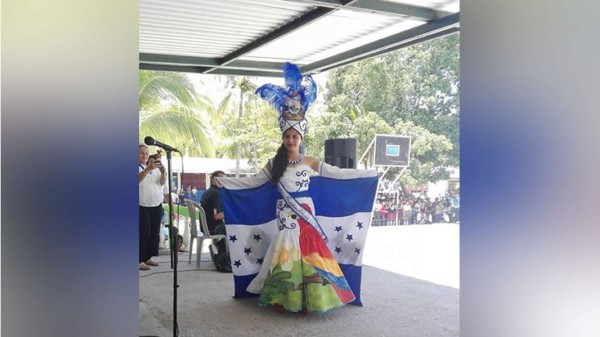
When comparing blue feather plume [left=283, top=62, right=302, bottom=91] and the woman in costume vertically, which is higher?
blue feather plume [left=283, top=62, right=302, bottom=91]

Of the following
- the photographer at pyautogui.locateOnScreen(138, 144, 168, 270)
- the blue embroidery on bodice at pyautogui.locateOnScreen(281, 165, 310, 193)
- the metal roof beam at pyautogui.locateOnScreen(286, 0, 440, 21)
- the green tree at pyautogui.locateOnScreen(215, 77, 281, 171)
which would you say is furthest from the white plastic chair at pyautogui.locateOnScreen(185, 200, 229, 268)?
the green tree at pyautogui.locateOnScreen(215, 77, 281, 171)

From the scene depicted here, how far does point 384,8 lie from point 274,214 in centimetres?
215

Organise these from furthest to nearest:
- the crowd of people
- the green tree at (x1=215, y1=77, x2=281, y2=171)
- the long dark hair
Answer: the green tree at (x1=215, y1=77, x2=281, y2=171) → the crowd of people → the long dark hair

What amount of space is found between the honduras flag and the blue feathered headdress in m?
0.56

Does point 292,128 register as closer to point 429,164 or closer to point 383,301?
point 383,301

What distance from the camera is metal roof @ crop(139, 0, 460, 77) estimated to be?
464 centimetres

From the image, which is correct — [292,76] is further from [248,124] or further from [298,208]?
[248,124]

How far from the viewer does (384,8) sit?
4547 mm

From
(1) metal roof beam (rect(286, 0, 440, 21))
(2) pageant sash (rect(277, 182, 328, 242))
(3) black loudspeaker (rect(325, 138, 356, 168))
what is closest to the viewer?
(1) metal roof beam (rect(286, 0, 440, 21))

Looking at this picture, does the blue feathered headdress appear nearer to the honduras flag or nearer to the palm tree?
the honduras flag

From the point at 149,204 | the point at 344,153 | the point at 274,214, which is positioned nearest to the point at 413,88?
the point at 344,153
